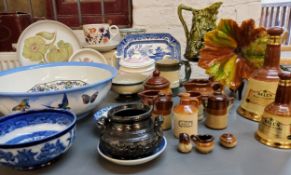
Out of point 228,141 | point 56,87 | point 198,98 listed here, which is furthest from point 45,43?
point 228,141

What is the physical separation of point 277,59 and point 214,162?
12.1 inches

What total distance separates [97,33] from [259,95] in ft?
2.07

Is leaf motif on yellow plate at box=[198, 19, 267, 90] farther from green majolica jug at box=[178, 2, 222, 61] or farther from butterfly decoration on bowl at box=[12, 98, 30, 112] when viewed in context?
butterfly decoration on bowl at box=[12, 98, 30, 112]

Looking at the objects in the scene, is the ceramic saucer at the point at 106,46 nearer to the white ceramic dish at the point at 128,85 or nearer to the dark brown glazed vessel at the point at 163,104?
the white ceramic dish at the point at 128,85

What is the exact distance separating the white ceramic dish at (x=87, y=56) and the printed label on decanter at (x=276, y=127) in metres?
0.61

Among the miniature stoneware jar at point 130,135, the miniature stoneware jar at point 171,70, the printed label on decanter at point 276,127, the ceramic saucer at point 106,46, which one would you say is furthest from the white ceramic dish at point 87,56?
the printed label on decanter at point 276,127

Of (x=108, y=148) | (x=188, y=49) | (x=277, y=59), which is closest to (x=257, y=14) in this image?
(x=188, y=49)

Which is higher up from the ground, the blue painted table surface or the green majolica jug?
the green majolica jug

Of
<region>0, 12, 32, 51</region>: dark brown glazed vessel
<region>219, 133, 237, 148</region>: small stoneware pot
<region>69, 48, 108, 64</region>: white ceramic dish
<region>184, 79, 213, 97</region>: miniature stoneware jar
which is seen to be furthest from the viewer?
<region>0, 12, 32, 51</region>: dark brown glazed vessel

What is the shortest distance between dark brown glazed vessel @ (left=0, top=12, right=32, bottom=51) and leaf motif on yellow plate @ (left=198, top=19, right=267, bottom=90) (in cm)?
83

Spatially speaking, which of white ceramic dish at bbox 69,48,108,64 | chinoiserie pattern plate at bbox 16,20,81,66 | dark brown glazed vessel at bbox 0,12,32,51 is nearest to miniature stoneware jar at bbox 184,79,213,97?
white ceramic dish at bbox 69,48,108,64

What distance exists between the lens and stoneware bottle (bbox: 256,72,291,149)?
0.51 meters

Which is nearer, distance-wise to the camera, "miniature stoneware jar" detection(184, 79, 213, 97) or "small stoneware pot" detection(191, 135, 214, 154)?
"small stoneware pot" detection(191, 135, 214, 154)

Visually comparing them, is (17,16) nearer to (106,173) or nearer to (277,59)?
(106,173)
